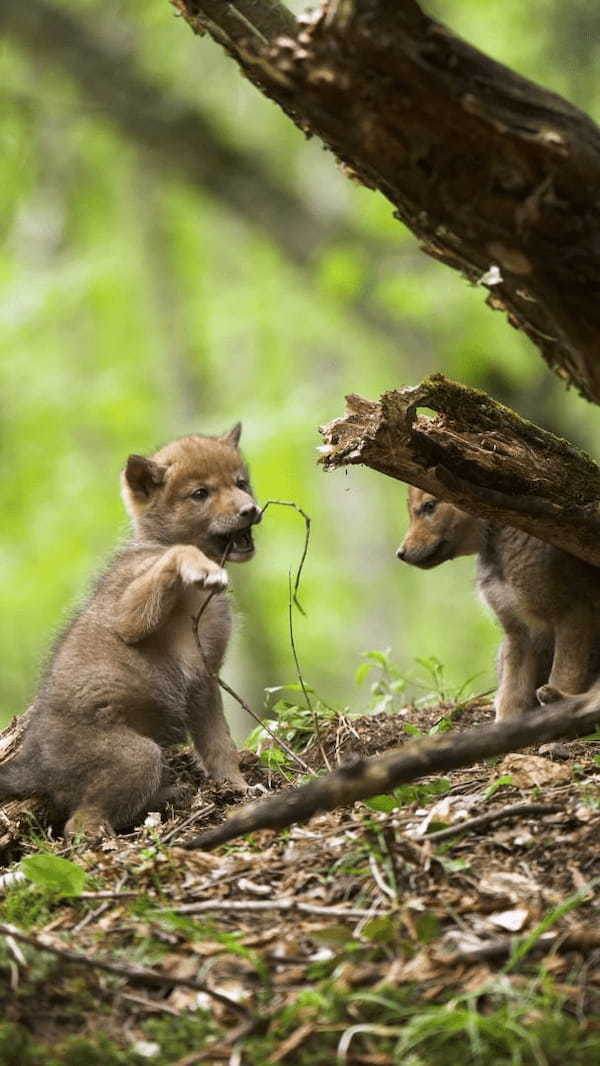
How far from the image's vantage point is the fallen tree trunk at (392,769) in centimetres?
332

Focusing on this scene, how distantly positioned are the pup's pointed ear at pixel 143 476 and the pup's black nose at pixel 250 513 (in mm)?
523

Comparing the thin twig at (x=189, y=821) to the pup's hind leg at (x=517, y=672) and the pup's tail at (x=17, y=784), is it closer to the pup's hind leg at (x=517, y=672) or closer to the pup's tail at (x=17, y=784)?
the pup's tail at (x=17, y=784)

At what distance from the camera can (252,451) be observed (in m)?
15.6

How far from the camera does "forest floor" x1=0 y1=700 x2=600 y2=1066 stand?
3.08m

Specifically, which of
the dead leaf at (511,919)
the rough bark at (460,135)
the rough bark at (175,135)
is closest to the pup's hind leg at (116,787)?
the dead leaf at (511,919)

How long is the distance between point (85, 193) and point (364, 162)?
15.8 meters

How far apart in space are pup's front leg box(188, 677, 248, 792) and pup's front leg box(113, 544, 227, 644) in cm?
57

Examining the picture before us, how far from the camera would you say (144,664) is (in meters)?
6.00

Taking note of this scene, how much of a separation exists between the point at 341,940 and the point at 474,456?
2.20 m

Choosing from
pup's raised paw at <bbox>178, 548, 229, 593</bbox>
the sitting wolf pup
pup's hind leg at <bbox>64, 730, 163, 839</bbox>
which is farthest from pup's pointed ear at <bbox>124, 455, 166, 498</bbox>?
pup's hind leg at <bbox>64, 730, 163, 839</bbox>

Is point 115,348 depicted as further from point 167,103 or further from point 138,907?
point 138,907

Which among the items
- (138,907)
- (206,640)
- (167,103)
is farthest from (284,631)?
(138,907)

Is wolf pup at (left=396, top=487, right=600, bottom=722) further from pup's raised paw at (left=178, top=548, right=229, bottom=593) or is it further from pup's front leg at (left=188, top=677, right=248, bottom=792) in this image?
pup's front leg at (left=188, top=677, right=248, bottom=792)

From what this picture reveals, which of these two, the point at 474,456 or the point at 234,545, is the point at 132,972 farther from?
the point at 234,545
